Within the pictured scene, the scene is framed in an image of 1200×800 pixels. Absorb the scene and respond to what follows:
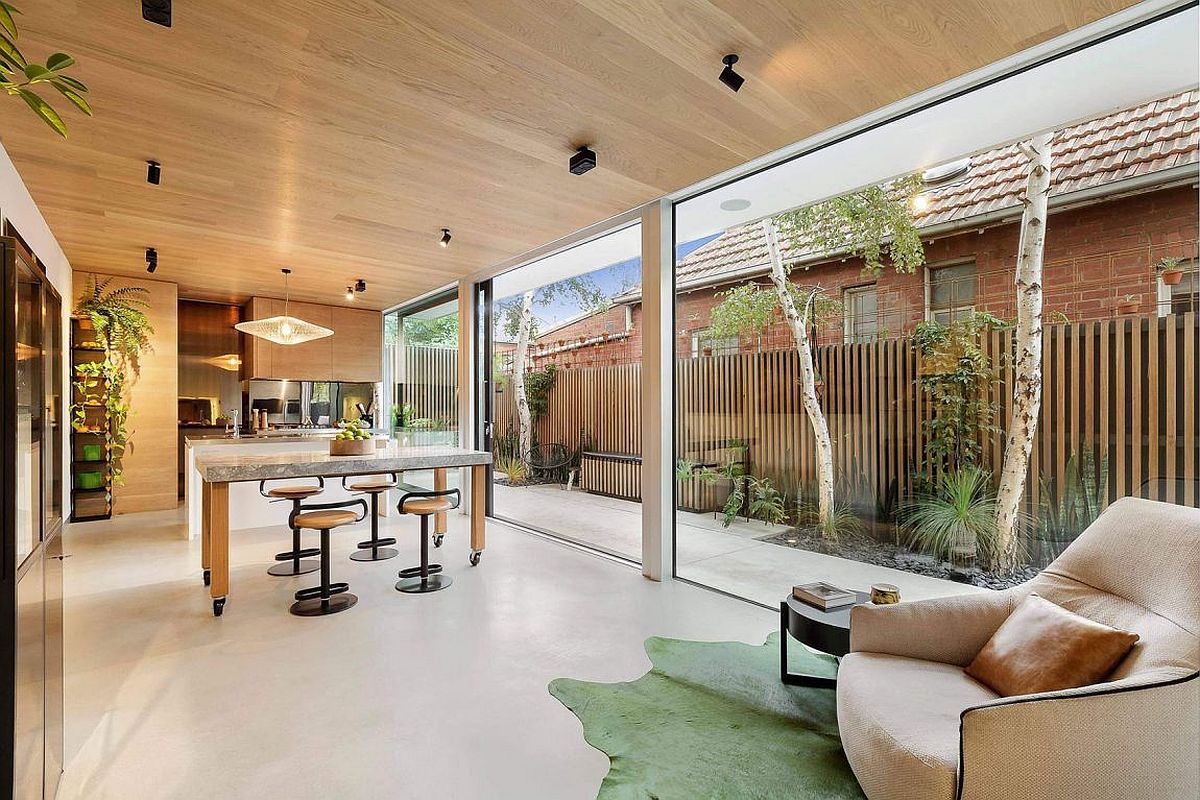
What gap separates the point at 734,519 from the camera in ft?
13.0

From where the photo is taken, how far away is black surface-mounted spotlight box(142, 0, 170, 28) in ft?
6.53

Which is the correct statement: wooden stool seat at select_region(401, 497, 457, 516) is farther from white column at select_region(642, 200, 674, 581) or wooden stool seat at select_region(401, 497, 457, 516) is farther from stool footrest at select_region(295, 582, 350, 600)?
white column at select_region(642, 200, 674, 581)

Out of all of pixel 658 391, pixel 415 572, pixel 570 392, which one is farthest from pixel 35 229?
pixel 658 391

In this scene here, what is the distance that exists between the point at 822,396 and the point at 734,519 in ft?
3.37

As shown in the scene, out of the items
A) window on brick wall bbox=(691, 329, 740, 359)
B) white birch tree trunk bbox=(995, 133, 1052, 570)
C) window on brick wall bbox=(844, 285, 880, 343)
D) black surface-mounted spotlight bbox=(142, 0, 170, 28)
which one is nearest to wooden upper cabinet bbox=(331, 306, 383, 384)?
window on brick wall bbox=(691, 329, 740, 359)

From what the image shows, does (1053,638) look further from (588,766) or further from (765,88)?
(765,88)

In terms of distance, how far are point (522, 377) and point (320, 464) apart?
240cm

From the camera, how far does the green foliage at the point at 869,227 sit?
10.4 feet

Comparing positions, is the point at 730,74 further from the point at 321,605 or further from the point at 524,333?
the point at 524,333

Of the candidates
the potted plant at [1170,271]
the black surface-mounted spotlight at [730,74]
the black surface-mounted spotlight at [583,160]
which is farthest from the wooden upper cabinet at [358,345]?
the potted plant at [1170,271]

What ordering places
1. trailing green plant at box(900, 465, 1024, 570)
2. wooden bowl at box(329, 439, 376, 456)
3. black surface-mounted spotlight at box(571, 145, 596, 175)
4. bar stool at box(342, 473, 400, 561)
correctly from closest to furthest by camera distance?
trailing green plant at box(900, 465, 1024, 570) → black surface-mounted spotlight at box(571, 145, 596, 175) → wooden bowl at box(329, 439, 376, 456) → bar stool at box(342, 473, 400, 561)

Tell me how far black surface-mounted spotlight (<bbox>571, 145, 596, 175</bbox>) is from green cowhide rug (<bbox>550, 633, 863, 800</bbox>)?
102 inches

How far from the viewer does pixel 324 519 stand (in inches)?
140

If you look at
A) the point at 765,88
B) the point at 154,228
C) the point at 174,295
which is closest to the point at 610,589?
the point at 765,88
